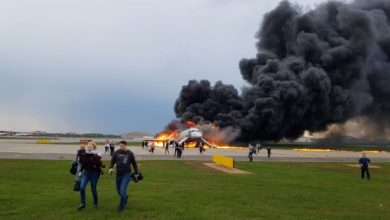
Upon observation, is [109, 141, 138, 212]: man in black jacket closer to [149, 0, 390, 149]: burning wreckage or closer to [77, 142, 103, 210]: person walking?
[77, 142, 103, 210]: person walking

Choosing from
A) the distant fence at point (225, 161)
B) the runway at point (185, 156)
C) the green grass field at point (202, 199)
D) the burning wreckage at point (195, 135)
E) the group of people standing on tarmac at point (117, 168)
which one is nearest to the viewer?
the green grass field at point (202, 199)

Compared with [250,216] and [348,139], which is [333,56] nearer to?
[348,139]

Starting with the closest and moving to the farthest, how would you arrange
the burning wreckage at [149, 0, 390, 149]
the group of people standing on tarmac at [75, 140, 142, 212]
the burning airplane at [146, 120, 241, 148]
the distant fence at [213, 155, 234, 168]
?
the group of people standing on tarmac at [75, 140, 142, 212], the distant fence at [213, 155, 234, 168], the burning airplane at [146, 120, 241, 148], the burning wreckage at [149, 0, 390, 149]

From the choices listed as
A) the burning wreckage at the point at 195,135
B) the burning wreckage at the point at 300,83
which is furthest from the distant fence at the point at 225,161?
the burning wreckage at the point at 300,83

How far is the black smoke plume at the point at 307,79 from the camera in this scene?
268ft

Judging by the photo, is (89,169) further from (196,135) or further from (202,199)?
(196,135)

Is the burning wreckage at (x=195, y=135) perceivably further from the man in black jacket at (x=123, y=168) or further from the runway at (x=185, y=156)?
the man in black jacket at (x=123, y=168)

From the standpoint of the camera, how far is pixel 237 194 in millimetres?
16266

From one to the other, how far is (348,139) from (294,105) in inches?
1997

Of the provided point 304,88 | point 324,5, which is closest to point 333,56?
point 304,88

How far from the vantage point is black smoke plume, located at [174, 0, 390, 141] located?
81.8m

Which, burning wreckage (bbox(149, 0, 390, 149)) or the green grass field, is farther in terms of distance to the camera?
burning wreckage (bbox(149, 0, 390, 149))

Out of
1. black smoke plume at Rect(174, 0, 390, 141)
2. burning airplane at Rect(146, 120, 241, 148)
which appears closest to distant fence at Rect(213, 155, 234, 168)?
burning airplane at Rect(146, 120, 241, 148)

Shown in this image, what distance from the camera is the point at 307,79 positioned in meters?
82.6
